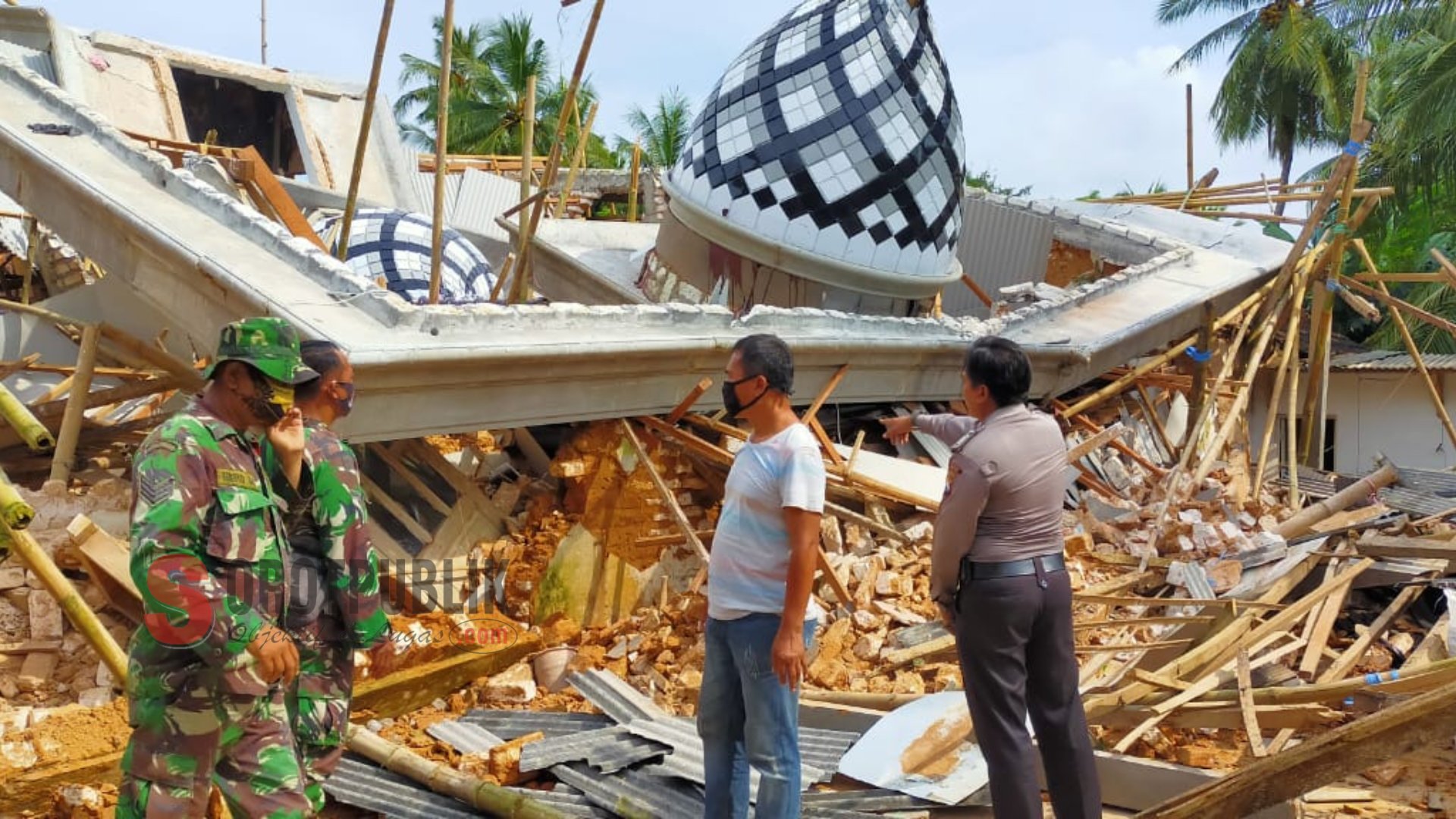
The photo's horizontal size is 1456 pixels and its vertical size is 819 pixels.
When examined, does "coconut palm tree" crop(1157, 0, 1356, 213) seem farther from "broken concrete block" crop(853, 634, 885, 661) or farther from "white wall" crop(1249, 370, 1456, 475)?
"broken concrete block" crop(853, 634, 885, 661)

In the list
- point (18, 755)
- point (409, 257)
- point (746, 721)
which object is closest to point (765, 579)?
point (746, 721)

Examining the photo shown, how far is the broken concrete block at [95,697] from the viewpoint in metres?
5.32

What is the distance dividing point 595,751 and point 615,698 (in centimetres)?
63

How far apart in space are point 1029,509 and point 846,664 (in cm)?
254

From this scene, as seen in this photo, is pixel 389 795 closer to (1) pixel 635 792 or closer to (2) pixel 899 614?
(1) pixel 635 792

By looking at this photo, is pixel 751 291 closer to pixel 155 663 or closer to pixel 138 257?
pixel 138 257

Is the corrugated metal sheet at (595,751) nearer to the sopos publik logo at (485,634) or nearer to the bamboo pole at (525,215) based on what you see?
the sopos publik logo at (485,634)

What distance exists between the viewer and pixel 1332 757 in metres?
3.15

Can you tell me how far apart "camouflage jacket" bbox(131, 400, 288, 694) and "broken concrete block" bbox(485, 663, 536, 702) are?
116 inches

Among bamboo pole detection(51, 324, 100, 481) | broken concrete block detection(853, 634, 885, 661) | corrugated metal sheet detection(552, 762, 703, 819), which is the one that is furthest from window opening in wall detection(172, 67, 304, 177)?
corrugated metal sheet detection(552, 762, 703, 819)

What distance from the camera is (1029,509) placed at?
12.8 ft

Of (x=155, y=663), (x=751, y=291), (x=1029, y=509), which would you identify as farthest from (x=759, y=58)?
(x=155, y=663)

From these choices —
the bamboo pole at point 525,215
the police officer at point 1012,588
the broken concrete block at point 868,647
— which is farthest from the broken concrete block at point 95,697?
the bamboo pole at point 525,215

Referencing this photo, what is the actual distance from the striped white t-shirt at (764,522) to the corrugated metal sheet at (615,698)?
1753mm
